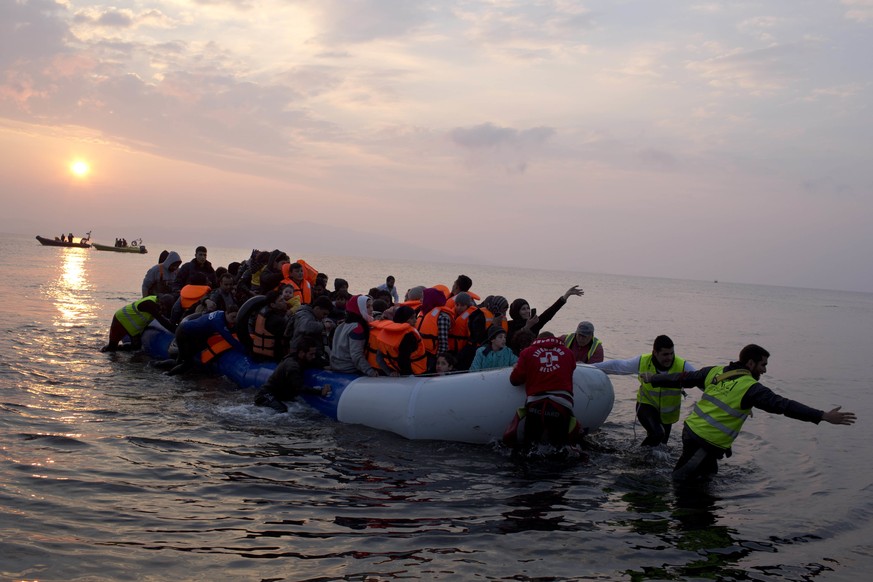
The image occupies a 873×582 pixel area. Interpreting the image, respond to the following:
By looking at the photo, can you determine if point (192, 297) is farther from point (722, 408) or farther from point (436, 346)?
point (722, 408)

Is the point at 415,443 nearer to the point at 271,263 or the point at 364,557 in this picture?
the point at 364,557

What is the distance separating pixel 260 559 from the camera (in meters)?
4.75

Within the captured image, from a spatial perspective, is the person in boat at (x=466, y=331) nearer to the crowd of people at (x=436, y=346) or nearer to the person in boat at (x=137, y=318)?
the crowd of people at (x=436, y=346)

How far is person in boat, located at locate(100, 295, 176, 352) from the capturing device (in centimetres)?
1277

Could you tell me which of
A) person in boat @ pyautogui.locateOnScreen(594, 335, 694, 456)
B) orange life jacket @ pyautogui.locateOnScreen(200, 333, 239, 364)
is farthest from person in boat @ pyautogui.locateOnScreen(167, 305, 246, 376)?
person in boat @ pyautogui.locateOnScreen(594, 335, 694, 456)

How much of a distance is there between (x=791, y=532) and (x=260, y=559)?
4136 millimetres

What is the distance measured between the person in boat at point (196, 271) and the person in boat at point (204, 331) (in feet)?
6.70

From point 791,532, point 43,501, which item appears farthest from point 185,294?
point 791,532

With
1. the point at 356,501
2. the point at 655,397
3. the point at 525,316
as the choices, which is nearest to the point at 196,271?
the point at 525,316

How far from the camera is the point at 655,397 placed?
7371 mm

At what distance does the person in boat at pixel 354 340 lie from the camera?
8.67 metres

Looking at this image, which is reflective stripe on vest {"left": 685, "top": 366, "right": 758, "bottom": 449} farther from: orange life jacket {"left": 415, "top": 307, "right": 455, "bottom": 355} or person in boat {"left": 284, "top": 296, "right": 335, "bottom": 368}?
person in boat {"left": 284, "top": 296, "right": 335, "bottom": 368}

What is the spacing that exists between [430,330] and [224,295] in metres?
4.01

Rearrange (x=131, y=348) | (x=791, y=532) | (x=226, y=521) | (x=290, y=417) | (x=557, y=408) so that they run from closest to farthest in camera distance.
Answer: (x=226, y=521)
(x=791, y=532)
(x=557, y=408)
(x=290, y=417)
(x=131, y=348)
